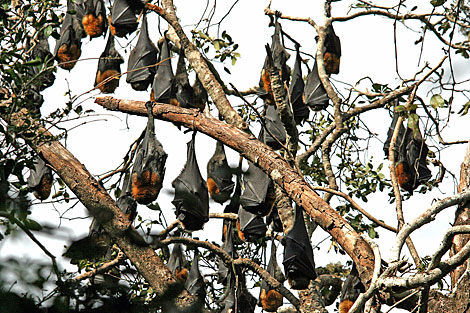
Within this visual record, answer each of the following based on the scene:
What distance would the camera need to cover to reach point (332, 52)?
7543mm

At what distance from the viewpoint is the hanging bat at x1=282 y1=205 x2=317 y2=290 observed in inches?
183

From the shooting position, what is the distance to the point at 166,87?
23.8ft

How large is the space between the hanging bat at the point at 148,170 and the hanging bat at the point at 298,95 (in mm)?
1754

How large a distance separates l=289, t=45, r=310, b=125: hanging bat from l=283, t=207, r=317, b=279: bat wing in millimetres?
2630

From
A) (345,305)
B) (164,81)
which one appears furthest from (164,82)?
(345,305)

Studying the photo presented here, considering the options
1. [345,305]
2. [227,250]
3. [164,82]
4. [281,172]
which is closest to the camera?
[281,172]

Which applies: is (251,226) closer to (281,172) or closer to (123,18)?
(281,172)

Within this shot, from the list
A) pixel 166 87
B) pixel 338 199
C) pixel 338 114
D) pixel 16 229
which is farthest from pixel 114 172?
pixel 16 229

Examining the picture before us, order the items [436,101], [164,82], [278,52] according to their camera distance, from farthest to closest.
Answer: [164,82]
[278,52]
[436,101]

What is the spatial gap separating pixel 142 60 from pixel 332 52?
2.47 m

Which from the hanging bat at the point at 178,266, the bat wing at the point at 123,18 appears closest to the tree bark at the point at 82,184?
the hanging bat at the point at 178,266

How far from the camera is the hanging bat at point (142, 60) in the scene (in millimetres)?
7816

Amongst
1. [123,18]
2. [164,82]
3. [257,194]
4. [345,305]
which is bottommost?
[345,305]

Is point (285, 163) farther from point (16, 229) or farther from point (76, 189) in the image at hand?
point (16, 229)
